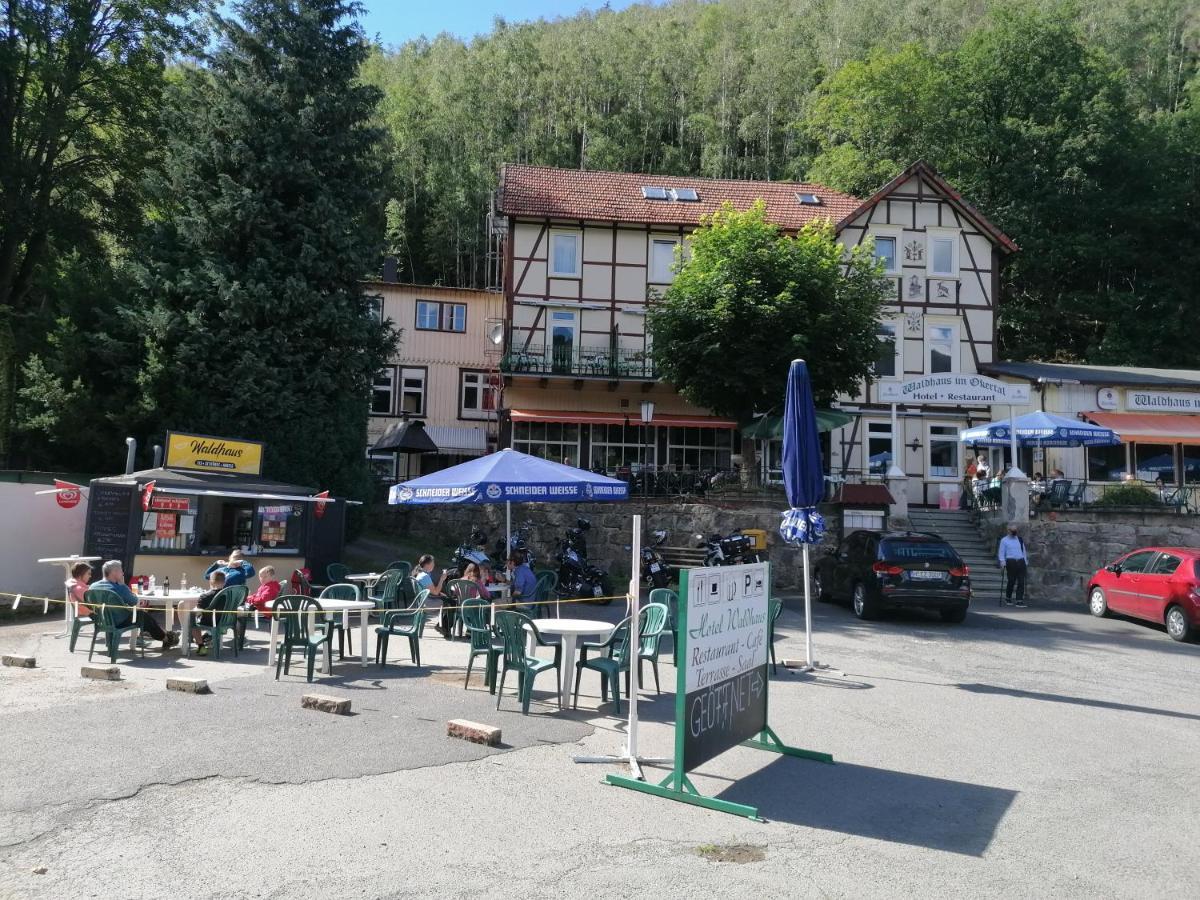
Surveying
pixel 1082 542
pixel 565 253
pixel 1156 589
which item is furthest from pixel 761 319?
pixel 1156 589

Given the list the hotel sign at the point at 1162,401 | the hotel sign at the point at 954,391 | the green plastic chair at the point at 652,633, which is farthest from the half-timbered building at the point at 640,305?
the green plastic chair at the point at 652,633

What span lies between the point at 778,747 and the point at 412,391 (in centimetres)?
3011

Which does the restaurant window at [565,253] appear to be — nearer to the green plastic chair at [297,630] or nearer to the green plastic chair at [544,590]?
the green plastic chair at [544,590]

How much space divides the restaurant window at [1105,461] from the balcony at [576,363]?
13190mm

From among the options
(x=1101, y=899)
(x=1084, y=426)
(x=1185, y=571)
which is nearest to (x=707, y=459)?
(x=1084, y=426)

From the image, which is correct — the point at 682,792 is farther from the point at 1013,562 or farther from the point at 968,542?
the point at 968,542

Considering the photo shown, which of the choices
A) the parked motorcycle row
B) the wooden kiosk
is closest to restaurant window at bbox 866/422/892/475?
the parked motorcycle row

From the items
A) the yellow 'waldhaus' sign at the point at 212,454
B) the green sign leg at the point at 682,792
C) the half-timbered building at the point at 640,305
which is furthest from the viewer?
the half-timbered building at the point at 640,305

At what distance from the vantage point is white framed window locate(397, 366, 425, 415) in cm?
3512

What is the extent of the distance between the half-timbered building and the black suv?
13.5 meters

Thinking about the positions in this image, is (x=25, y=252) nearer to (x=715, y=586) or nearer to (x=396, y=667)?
(x=396, y=667)

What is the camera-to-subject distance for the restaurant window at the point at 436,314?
35.4 metres

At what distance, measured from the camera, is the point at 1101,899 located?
426cm

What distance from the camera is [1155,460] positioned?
87.9 ft
